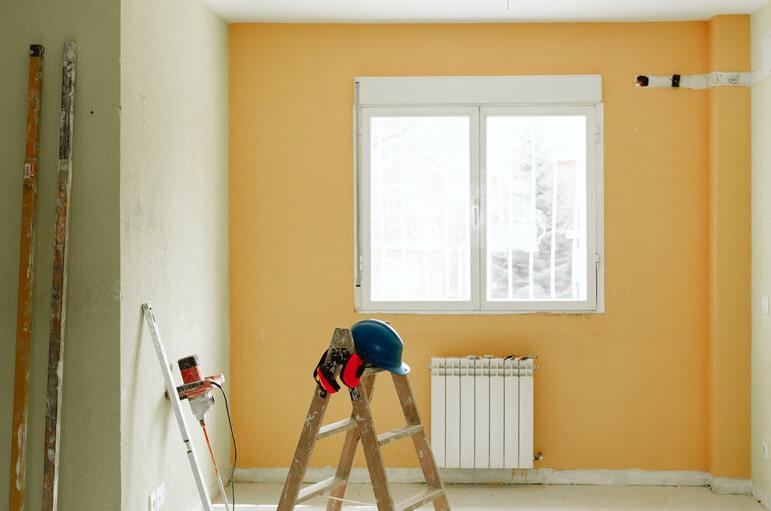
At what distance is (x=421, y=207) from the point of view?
490 centimetres

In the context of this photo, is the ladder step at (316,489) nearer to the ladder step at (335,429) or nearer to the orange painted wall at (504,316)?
the ladder step at (335,429)

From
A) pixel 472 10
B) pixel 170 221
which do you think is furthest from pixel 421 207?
pixel 170 221

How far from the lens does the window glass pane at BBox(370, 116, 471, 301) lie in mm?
4883

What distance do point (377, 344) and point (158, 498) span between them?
1.30 m

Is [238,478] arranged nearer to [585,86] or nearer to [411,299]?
[411,299]

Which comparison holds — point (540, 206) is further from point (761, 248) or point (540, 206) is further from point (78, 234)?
point (78, 234)

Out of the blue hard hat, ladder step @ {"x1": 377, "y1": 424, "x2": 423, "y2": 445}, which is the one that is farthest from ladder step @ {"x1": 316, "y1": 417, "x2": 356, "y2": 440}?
the blue hard hat

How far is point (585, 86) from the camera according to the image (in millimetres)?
4805

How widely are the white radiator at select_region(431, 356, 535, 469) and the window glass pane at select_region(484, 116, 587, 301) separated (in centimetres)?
45

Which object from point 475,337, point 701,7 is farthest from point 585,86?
point 475,337

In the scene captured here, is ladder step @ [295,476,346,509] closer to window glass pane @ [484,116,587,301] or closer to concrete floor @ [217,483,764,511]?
concrete floor @ [217,483,764,511]

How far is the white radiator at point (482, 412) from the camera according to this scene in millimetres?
4750

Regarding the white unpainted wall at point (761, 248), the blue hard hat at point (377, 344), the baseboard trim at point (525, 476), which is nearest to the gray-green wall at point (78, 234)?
the blue hard hat at point (377, 344)

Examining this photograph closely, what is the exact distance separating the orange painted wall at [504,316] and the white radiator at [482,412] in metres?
0.16
